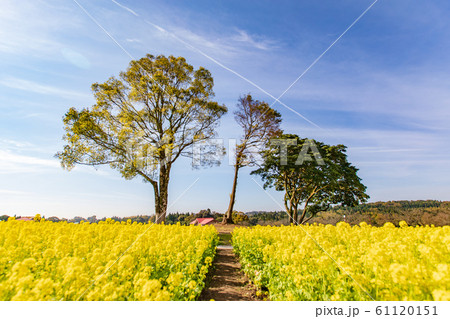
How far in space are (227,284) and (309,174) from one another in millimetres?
19065

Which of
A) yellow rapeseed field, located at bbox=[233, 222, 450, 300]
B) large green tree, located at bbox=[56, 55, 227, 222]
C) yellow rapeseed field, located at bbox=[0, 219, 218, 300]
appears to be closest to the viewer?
yellow rapeseed field, located at bbox=[233, 222, 450, 300]

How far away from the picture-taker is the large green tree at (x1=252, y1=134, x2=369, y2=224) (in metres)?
24.2

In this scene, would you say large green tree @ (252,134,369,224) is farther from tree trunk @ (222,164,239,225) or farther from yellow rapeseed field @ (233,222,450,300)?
yellow rapeseed field @ (233,222,450,300)

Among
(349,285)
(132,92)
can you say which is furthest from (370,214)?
(132,92)

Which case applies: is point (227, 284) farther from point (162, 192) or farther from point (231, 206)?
point (231, 206)

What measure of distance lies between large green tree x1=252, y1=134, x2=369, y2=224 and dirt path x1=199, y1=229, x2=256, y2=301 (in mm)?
16442

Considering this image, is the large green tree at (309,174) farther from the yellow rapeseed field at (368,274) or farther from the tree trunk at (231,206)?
the yellow rapeseed field at (368,274)

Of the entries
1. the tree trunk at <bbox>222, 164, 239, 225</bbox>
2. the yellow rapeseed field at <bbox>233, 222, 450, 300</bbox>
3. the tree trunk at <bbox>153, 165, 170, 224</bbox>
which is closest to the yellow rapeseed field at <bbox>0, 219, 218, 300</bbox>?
the yellow rapeseed field at <bbox>233, 222, 450, 300</bbox>

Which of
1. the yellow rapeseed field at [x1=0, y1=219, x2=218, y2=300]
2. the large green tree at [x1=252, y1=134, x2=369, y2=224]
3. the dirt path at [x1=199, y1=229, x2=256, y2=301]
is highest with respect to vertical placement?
the large green tree at [x1=252, y1=134, x2=369, y2=224]

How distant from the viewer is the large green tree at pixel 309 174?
24.2 metres

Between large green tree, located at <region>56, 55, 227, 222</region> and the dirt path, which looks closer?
the dirt path

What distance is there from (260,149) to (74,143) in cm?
1762
